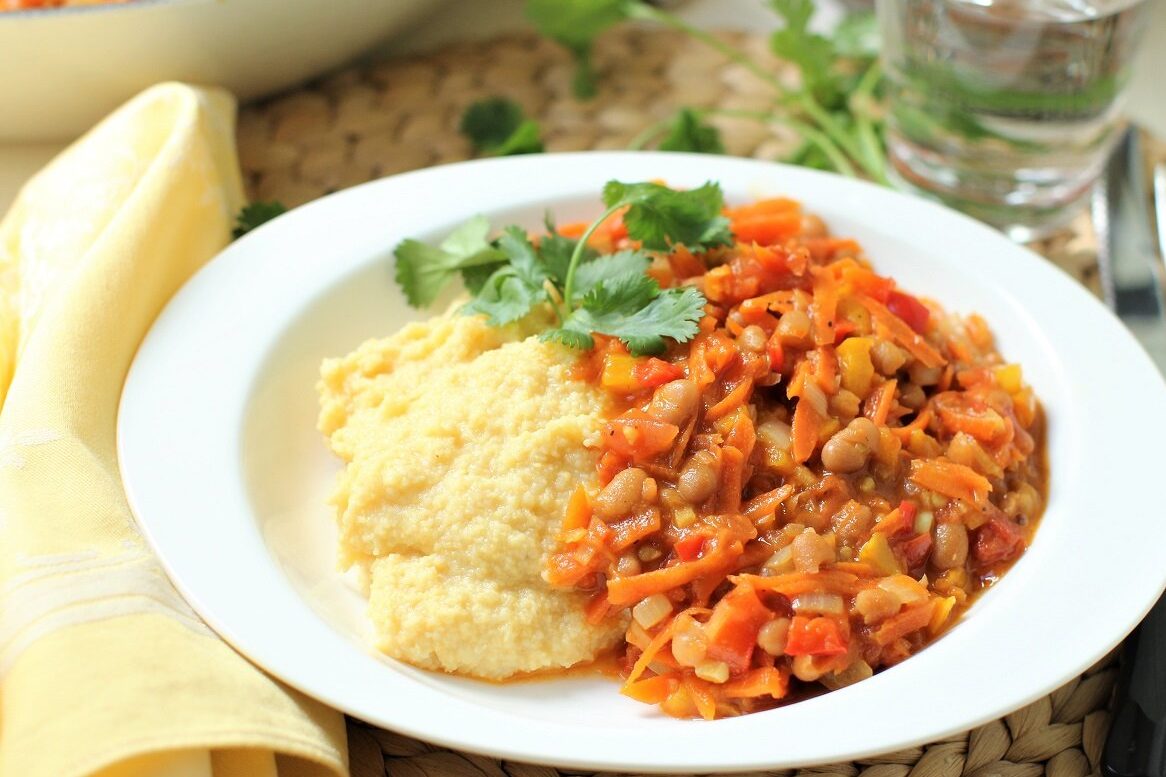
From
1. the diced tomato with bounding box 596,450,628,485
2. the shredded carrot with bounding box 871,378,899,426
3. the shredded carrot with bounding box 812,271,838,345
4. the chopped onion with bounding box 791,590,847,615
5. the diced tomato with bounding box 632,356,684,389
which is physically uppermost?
the diced tomato with bounding box 632,356,684,389

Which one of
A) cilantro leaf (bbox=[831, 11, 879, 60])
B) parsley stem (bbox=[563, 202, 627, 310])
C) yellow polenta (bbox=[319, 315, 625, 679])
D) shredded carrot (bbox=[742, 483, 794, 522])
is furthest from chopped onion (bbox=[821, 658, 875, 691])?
cilantro leaf (bbox=[831, 11, 879, 60])

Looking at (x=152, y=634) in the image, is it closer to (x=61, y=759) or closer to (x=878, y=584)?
(x=61, y=759)

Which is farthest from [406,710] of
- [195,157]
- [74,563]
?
[195,157]

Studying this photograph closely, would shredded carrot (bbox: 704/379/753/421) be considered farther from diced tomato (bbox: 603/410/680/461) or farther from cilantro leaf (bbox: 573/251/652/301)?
cilantro leaf (bbox: 573/251/652/301)

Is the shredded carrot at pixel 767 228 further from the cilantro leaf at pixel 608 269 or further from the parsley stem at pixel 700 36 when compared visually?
the parsley stem at pixel 700 36

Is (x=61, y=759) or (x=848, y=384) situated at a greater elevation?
(x=61, y=759)

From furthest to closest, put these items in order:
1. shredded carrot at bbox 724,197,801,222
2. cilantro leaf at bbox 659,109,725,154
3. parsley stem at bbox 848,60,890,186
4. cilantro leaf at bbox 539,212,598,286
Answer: parsley stem at bbox 848,60,890,186 → cilantro leaf at bbox 659,109,725,154 → shredded carrot at bbox 724,197,801,222 → cilantro leaf at bbox 539,212,598,286

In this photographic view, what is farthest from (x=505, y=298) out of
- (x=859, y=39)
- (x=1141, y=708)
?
(x=859, y=39)
